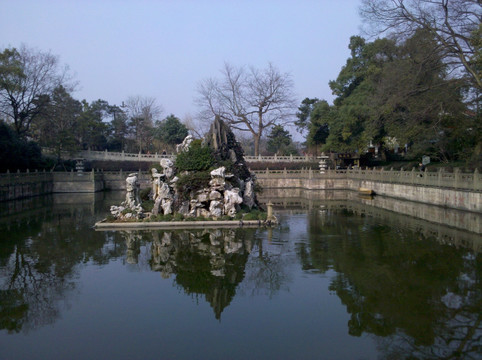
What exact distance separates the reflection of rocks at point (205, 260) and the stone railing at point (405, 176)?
12041mm

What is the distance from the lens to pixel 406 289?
30.1 ft

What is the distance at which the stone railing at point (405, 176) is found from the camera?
66.0ft

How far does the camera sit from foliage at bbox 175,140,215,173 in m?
18.5

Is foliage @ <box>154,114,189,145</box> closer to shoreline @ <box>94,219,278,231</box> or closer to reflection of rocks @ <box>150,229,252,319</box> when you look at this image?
shoreline @ <box>94,219,278,231</box>

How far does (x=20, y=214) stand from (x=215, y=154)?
1118 cm

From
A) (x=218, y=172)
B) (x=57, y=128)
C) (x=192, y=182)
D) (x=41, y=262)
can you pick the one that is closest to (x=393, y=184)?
(x=218, y=172)

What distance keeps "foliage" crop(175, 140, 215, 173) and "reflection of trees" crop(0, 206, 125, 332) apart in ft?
15.9

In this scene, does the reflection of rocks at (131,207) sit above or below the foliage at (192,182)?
below

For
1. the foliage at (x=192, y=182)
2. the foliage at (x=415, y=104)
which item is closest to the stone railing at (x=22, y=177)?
the foliage at (x=192, y=182)

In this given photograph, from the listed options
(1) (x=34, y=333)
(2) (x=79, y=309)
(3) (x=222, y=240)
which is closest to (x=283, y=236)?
(3) (x=222, y=240)

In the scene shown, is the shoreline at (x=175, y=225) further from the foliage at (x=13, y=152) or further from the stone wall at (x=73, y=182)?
the stone wall at (x=73, y=182)

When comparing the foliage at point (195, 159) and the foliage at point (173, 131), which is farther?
the foliage at point (173, 131)

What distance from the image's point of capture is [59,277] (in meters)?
10.4

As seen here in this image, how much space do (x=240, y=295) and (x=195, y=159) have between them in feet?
34.4
